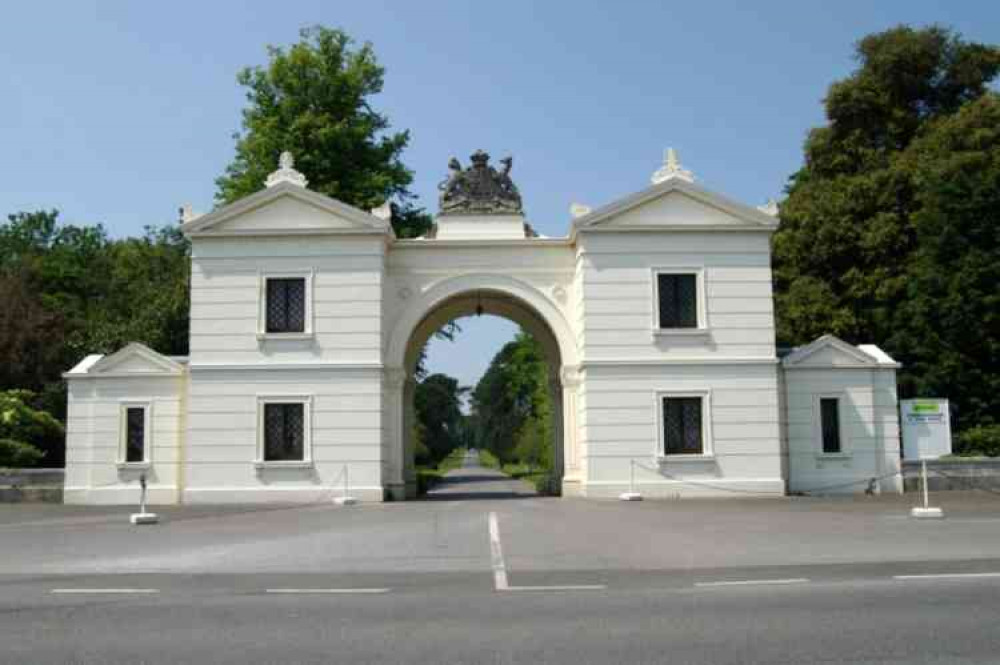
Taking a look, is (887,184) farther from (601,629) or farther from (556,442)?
(601,629)

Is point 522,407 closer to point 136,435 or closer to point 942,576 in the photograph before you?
point 136,435

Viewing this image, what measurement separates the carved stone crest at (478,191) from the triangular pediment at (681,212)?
3259mm

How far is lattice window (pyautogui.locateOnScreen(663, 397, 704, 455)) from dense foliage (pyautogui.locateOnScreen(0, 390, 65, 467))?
64.5 feet

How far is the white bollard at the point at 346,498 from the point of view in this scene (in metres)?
26.0

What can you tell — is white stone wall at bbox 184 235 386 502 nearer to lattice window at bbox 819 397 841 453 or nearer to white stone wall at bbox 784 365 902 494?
white stone wall at bbox 784 365 902 494

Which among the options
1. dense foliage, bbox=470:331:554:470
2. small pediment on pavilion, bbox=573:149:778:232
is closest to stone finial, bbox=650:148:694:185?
small pediment on pavilion, bbox=573:149:778:232

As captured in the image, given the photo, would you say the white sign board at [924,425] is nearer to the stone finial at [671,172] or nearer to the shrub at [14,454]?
the stone finial at [671,172]

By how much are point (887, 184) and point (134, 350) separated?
29530 mm

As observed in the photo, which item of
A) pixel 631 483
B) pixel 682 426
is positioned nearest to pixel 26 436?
pixel 631 483

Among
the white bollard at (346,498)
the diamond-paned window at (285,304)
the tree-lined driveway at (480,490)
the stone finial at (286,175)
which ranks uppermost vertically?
the stone finial at (286,175)

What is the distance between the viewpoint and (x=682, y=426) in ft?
90.5

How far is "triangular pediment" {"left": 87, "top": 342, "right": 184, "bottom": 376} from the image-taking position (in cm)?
2783

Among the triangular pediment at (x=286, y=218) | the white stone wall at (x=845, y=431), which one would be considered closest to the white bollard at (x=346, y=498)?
the triangular pediment at (x=286, y=218)

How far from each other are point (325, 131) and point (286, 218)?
527 inches
